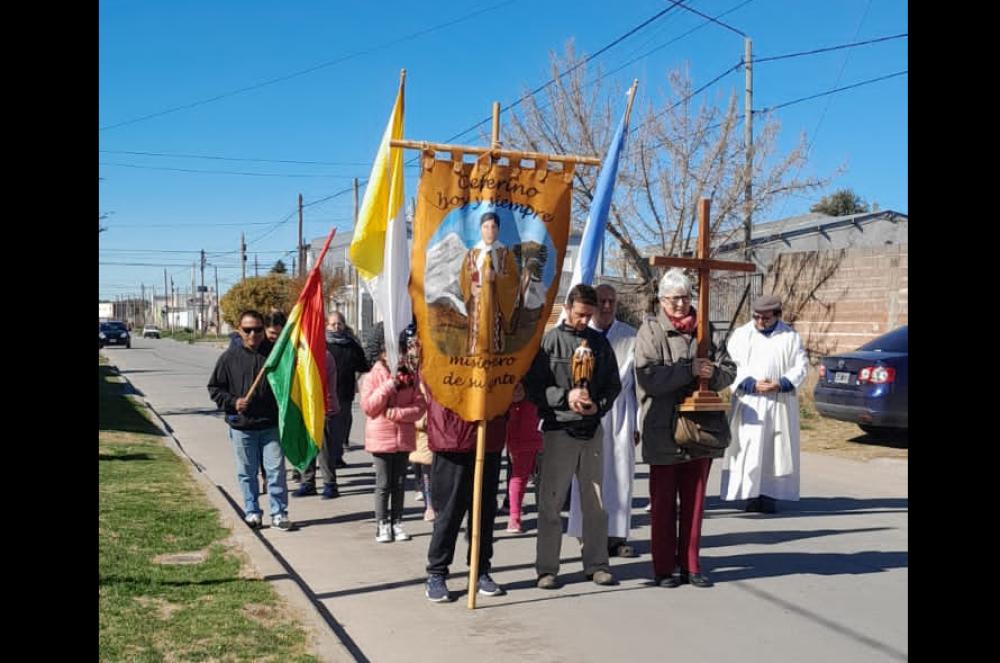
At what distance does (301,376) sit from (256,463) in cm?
87

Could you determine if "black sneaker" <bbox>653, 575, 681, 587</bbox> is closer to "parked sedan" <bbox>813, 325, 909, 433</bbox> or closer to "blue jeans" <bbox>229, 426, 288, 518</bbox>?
"blue jeans" <bbox>229, 426, 288, 518</bbox>

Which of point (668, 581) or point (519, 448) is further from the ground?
point (519, 448)

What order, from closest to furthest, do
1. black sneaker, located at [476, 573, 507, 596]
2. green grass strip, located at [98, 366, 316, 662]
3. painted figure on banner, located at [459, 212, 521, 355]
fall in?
green grass strip, located at [98, 366, 316, 662], painted figure on banner, located at [459, 212, 521, 355], black sneaker, located at [476, 573, 507, 596]

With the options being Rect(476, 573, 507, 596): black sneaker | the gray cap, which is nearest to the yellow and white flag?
Rect(476, 573, 507, 596): black sneaker

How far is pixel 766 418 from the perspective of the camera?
9.68 meters

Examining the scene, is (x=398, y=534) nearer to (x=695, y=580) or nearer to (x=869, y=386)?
(x=695, y=580)

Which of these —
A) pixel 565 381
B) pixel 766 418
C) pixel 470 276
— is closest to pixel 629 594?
pixel 565 381

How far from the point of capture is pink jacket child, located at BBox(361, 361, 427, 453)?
26.8 ft

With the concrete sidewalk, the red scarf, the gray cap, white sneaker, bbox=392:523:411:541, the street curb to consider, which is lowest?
the concrete sidewalk

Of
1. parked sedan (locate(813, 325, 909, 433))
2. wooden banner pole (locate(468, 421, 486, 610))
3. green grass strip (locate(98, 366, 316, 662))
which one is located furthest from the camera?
parked sedan (locate(813, 325, 909, 433))

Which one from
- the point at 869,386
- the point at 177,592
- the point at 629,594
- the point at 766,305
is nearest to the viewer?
the point at 177,592

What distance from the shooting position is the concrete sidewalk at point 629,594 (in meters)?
5.52

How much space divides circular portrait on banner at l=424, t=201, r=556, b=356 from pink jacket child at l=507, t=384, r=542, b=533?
7.31 ft
